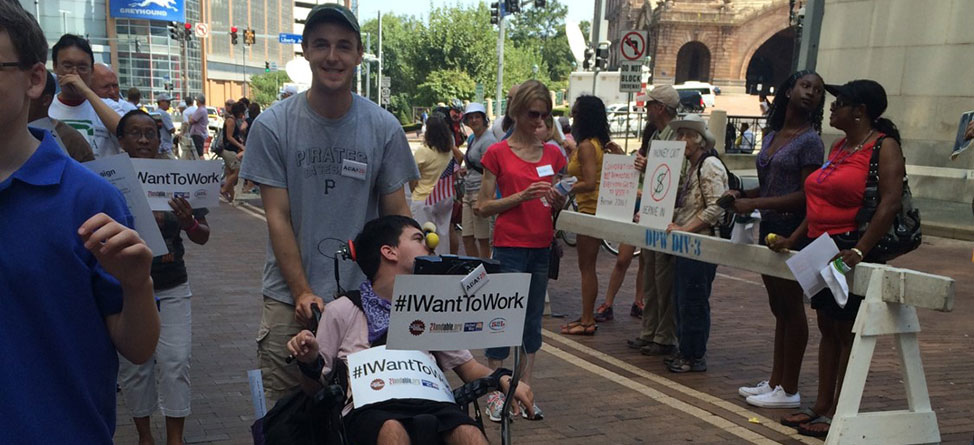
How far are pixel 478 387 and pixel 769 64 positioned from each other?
6584 centimetres

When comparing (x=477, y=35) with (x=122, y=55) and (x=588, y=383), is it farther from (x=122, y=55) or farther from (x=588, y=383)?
(x=588, y=383)

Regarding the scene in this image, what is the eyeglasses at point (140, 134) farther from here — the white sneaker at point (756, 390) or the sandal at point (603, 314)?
the sandal at point (603, 314)

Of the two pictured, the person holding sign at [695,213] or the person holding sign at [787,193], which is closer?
the person holding sign at [787,193]

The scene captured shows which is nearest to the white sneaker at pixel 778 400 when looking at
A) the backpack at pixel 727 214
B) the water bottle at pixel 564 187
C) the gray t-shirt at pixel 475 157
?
the backpack at pixel 727 214

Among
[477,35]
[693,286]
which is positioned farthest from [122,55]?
[693,286]

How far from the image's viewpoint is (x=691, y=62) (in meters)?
62.0

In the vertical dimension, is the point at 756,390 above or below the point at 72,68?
below

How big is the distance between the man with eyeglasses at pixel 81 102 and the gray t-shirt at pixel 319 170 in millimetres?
1845

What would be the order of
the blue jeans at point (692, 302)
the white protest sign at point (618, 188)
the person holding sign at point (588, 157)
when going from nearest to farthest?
the blue jeans at point (692, 302) < the white protest sign at point (618, 188) < the person holding sign at point (588, 157)

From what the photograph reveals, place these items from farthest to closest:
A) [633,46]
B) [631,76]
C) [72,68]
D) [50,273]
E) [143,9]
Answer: [143,9] < [631,76] < [633,46] < [72,68] < [50,273]

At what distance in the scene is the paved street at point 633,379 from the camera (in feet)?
17.6

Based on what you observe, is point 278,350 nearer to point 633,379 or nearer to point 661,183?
point 661,183

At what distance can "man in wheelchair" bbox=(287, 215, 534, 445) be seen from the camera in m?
3.21

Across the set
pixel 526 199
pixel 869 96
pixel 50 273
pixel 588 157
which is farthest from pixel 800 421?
pixel 50 273
